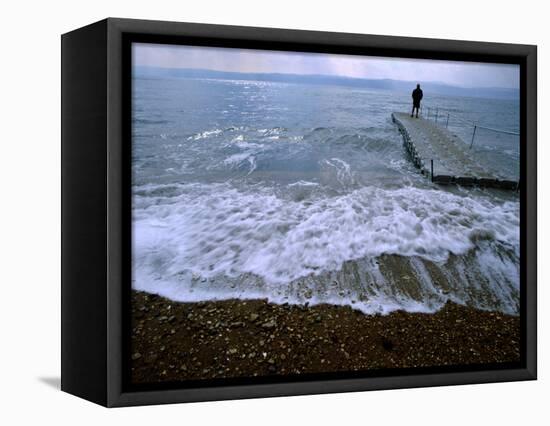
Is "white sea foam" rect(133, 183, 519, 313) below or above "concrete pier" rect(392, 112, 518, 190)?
below

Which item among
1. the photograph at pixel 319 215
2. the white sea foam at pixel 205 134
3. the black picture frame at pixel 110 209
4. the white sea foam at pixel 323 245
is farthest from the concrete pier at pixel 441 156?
the white sea foam at pixel 205 134

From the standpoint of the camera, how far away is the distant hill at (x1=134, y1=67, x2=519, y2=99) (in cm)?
488

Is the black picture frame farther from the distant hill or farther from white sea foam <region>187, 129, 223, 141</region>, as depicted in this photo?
white sea foam <region>187, 129, 223, 141</region>

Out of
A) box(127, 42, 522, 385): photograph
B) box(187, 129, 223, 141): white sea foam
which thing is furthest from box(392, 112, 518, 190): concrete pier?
box(187, 129, 223, 141): white sea foam

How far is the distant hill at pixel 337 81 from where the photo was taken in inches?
192

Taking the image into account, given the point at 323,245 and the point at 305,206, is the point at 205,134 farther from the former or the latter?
the point at 323,245

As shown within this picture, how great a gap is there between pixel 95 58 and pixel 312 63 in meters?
1.36

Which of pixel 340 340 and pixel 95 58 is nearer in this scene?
pixel 95 58

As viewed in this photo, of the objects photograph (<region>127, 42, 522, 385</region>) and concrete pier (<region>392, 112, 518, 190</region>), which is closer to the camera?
photograph (<region>127, 42, 522, 385</region>)

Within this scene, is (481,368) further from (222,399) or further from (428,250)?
(222,399)

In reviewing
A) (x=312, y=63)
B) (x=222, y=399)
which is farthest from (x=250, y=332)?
(x=312, y=63)

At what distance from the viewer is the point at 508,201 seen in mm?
5605

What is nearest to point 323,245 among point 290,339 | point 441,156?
point 290,339

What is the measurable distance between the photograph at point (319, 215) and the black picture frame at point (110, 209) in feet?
0.22
